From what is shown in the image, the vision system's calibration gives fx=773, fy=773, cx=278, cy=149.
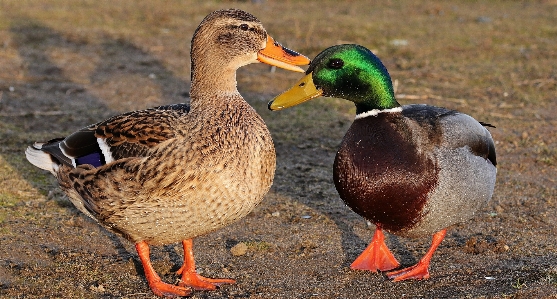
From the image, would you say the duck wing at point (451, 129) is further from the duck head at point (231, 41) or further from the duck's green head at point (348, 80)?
the duck head at point (231, 41)

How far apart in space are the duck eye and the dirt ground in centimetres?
111

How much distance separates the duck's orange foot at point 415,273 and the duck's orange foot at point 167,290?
44.0 inches

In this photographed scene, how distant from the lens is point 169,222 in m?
3.82

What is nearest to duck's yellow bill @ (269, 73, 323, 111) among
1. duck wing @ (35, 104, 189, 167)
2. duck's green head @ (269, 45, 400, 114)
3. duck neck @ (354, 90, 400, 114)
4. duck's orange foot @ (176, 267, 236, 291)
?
duck's green head @ (269, 45, 400, 114)

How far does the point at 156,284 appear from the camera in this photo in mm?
3992

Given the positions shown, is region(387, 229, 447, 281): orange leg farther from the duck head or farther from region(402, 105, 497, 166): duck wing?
the duck head

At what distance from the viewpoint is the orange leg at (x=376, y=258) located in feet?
14.0

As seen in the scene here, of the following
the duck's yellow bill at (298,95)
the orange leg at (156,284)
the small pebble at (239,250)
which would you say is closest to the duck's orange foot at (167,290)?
the orange leg at (156,284)

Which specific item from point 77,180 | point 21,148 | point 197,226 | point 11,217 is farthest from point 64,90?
point 197,226

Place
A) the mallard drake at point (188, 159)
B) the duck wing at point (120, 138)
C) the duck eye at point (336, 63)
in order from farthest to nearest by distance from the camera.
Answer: the duck eye at point (336, 63), the duck wing at point (120, 138), the mallard drake at point (188, 159)

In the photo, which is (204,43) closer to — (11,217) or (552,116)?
(11,217)

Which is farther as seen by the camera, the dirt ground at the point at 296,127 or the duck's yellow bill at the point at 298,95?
the duck's yellow bill at the point at 298,95

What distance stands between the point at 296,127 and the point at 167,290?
3.10 meters

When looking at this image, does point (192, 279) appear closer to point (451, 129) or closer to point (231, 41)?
point (231, 41)
